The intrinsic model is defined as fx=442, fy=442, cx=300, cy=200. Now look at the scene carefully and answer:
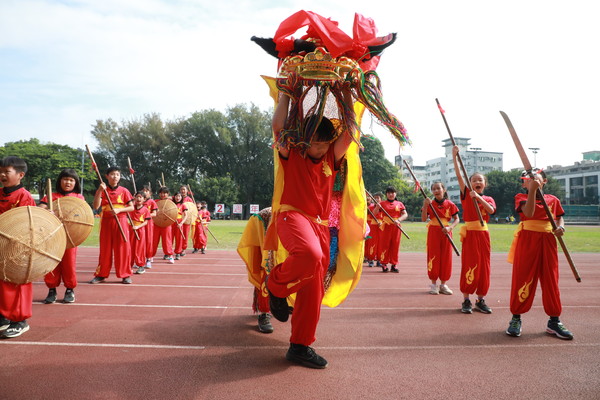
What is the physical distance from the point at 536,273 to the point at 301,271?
10.4 feet

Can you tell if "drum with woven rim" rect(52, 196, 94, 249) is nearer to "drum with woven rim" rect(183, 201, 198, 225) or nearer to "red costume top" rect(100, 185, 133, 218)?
"red costume top" rect(100, 185, 133, 218)

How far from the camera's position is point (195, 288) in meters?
8.13

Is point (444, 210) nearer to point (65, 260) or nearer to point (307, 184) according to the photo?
point (307, 184)

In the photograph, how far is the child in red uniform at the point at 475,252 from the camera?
252 inches

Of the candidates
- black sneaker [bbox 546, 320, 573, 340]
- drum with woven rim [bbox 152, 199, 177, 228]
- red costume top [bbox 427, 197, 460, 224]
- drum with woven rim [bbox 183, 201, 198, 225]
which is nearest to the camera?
black sneaker [bbox 546, 320, 573, 340]

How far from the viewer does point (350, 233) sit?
440cm

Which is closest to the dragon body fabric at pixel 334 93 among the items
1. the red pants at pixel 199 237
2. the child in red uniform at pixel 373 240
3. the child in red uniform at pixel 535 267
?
the child in red uniform at pixel 535 267

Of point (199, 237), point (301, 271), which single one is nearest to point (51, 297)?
point (301, 271)

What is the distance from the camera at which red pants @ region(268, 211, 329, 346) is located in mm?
3686

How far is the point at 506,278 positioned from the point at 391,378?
7.71 m

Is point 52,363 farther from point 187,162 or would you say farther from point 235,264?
point 187,162

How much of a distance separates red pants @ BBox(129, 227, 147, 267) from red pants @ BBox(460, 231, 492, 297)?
687 cm

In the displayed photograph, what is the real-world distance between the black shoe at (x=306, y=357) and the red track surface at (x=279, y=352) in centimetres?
8

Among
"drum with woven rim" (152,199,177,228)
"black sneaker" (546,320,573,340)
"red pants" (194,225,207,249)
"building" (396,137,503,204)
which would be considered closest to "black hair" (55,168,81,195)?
"drum with woven rim" (152,199,177,228)
